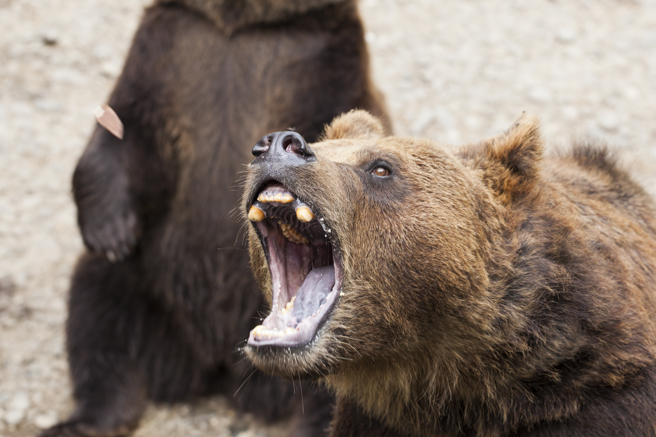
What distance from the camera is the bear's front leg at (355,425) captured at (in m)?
3.59

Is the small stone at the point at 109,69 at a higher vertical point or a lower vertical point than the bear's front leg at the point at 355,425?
higher

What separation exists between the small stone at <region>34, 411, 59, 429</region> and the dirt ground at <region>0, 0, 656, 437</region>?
5.9 inches

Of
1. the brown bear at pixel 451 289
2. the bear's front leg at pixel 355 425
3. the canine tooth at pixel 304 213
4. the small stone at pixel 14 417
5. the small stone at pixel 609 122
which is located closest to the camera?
the canine tooth at pixel 304 213

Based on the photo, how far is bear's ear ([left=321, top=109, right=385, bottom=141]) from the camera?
3.79m

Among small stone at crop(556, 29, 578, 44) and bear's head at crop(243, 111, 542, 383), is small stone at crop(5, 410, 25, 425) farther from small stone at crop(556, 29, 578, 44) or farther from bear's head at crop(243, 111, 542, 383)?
small stone at crop(556, 29, 578, 44)

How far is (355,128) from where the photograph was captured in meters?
3.82

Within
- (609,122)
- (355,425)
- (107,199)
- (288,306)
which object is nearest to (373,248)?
(288,306)

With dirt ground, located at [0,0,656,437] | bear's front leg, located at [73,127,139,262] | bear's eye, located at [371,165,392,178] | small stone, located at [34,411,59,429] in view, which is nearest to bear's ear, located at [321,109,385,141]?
bear's eye, located at [371,165,392,178]

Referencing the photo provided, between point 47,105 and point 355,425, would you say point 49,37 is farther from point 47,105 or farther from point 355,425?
point 355,425

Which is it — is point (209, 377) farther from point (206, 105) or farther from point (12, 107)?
point (12, 107)

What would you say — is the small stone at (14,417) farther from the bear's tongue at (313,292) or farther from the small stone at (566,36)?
the small stone at (566,36)

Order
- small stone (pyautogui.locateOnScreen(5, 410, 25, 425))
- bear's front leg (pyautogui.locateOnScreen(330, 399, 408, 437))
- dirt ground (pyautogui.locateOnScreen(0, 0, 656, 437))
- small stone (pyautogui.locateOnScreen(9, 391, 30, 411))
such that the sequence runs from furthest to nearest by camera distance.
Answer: dirt ground (pyautogui.locateOnScreen(0, 0, 656, 437)), small stone (pyautogui.locateOnScreen(9, 391, 30, 411)), small stone (pyautogui.locateOnScreen(5, 410, 25, 425)), bear's front leg (pyautogui.locateOnScreen(330, 399, 408, 437))

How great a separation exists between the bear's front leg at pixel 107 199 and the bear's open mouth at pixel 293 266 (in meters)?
2.39

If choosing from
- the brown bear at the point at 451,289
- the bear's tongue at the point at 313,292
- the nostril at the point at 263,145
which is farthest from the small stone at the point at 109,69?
the bear's tongue at the point at 313,292
